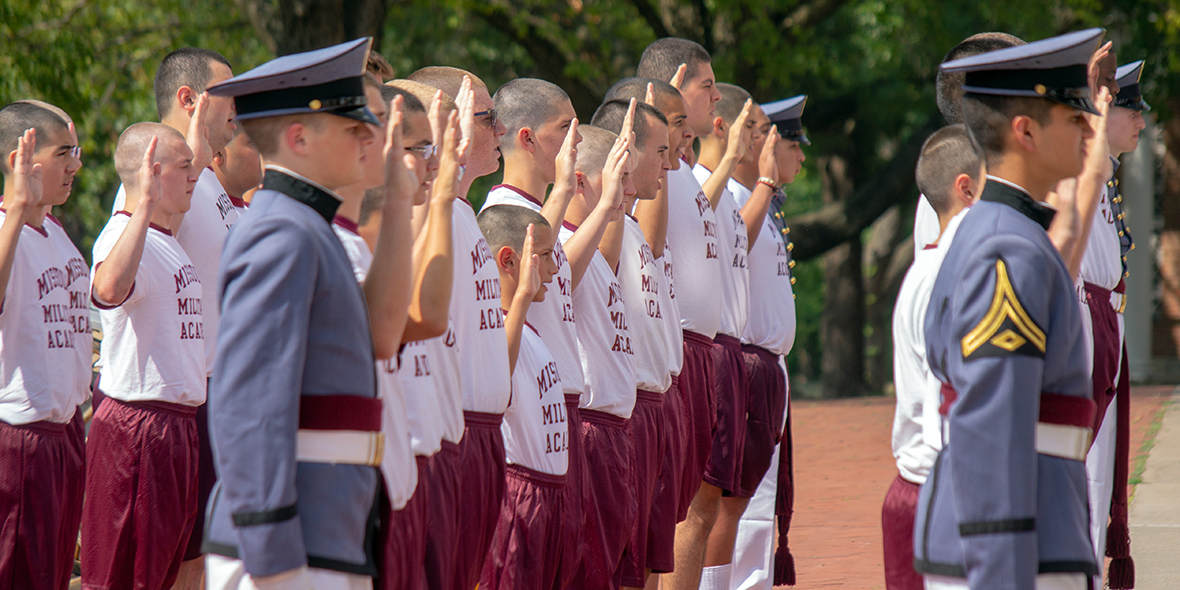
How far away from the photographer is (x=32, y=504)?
15.2 feet

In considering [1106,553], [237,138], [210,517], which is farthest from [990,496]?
[237,138]

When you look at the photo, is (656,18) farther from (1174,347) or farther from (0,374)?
(0,374)

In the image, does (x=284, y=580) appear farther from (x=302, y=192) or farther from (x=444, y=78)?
(x=444, y=78)

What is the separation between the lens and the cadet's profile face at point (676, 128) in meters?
5.67

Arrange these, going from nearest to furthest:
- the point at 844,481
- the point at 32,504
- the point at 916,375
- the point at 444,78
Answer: the point at 916,375 → the point at 444,78 → the point at 32,504 → the point at 844,481

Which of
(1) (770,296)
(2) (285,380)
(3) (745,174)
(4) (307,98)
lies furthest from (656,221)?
(2) (285,380)

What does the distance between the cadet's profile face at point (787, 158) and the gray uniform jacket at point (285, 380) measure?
4.24 metres

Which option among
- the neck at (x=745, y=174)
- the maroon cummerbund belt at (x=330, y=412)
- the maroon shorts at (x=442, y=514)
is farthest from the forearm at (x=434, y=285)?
the neck at (x=745, y=174)

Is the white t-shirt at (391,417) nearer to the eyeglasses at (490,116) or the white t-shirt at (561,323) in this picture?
the eyeglasses at (490,116)

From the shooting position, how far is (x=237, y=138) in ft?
18.2

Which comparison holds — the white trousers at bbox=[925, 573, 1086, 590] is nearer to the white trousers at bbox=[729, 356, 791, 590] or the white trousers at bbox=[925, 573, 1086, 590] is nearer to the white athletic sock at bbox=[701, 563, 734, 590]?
the white athletic sock at bbox=[701, 563, 734, 590]

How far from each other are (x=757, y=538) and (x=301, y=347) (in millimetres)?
4036

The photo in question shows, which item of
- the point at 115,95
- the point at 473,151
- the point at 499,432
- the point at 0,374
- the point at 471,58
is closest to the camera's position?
the point at 499,432

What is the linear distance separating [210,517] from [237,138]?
3.03m
